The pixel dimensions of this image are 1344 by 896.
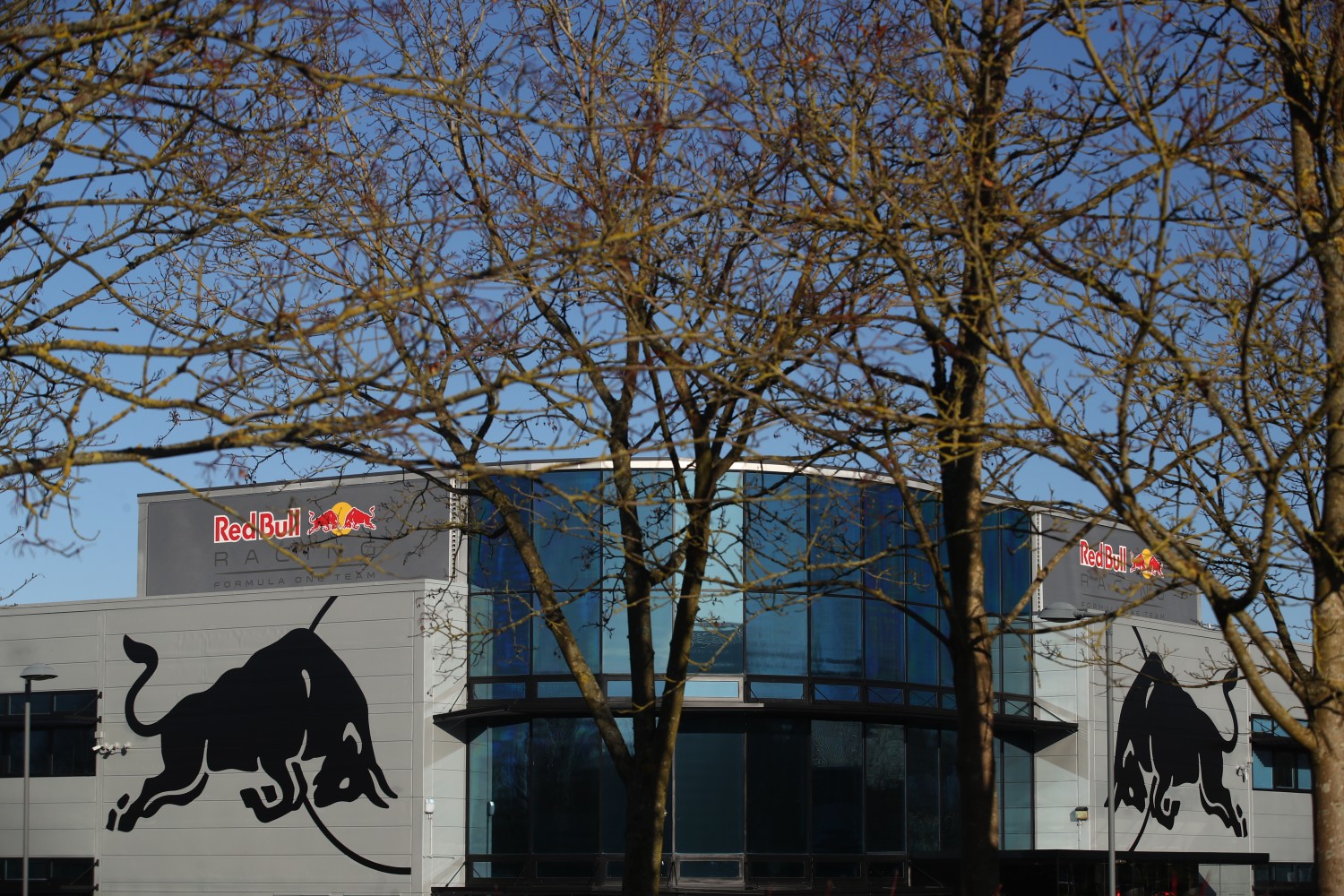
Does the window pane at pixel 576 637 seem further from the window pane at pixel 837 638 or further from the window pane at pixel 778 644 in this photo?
the window pane at pixel 837 638

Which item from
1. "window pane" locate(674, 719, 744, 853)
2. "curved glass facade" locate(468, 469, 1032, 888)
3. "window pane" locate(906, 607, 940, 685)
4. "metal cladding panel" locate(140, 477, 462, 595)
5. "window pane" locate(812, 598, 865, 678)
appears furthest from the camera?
"metal cladding panel" locate(140, 477, 462, 595)

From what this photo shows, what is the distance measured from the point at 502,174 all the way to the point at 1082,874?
29.8 m

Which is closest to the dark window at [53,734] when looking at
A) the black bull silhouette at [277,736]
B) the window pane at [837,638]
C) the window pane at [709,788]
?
the black bull silhouette at [277,736]

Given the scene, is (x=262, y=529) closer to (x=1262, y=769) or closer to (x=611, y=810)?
(x=611, y=810)

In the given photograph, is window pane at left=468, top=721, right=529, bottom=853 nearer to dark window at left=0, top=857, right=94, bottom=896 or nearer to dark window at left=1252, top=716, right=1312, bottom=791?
dark window at left=0, top=857, right=94, bottom=896

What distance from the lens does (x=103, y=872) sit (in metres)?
37.7

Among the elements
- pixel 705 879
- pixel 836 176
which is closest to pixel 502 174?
pixel 836 176

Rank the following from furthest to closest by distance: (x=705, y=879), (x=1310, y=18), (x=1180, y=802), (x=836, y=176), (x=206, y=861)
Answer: (x=1180, y=802)
(x=206, y=861)
(x=705, y=879)
(x=1310, y=18)
(x=836, y=176)

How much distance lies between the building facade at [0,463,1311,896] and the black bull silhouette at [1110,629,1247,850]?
124 cm

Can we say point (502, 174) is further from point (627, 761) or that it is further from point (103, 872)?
point (103, 872)

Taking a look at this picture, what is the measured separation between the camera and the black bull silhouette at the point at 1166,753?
138 ft

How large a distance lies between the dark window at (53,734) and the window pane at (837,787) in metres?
16.2

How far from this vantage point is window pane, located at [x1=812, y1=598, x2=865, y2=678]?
113 ft

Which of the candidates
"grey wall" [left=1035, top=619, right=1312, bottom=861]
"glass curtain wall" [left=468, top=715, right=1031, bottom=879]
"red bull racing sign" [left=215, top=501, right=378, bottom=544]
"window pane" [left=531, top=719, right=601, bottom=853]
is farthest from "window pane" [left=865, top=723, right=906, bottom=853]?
"red bull racing sign" [left=215, top=501, right=378, bottom=544]
